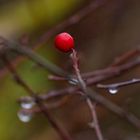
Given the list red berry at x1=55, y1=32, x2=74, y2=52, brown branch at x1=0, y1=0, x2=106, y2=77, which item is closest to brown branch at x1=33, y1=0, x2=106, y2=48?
brown branch at x1=0, y1=0, x2=106, y2=77

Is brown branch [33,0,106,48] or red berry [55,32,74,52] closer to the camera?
red berry [55,32,74,52]

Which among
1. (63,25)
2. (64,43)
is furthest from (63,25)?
(64,43)

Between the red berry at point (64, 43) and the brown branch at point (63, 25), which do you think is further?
the brown branch at point (63, 25)

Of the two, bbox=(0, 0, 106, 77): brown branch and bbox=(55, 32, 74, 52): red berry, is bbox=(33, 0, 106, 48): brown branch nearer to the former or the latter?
bbox=(0, 0, 106, 77): brown branch

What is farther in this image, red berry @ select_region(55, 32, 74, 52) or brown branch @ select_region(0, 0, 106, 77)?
brown branch @ select_region(0, 0, 106, 77)

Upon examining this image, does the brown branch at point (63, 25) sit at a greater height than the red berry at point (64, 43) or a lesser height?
greater

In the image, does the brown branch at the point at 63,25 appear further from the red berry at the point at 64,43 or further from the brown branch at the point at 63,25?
the red berry at the point at 64,43

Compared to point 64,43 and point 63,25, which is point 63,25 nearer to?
point 63,25

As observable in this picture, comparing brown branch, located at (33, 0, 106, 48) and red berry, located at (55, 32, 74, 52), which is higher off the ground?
brown branch, located at (33, 0, 106, 48)

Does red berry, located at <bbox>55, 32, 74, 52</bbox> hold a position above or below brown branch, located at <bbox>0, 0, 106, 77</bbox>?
below

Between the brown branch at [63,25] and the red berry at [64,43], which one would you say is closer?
the red berry at [64,43]

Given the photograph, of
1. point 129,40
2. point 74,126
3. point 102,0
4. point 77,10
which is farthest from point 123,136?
point 77,10

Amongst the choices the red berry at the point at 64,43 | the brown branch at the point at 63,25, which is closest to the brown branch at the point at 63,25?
the brown branch at the point at 63,25
